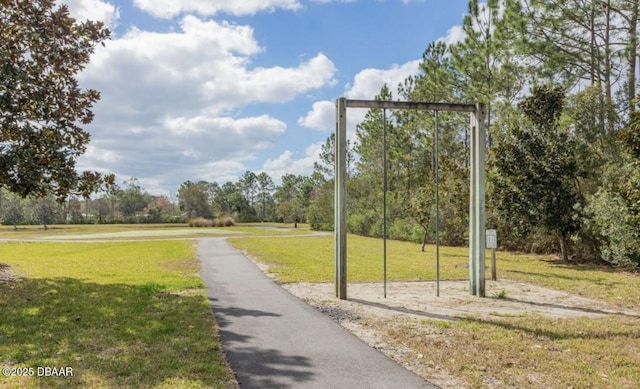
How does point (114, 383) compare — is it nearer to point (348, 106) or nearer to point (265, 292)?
point (265, 292)

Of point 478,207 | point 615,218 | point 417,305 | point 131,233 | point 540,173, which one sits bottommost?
point 131,233

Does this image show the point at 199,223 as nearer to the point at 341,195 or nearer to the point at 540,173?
the point at 540,173

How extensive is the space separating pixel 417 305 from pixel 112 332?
188 inches

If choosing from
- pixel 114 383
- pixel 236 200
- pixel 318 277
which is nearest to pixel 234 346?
pixel 114 383

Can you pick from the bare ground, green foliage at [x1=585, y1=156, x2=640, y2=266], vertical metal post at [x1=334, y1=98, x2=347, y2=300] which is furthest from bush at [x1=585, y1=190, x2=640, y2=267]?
vertical metal post at [x1=334, y1=98, x2=347, y2=300]

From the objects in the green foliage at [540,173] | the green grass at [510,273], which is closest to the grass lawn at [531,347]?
the green grass at [510,273]

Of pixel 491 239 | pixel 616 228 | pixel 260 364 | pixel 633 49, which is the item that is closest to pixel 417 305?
pixel 491 239

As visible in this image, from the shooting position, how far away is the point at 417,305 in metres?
7.65

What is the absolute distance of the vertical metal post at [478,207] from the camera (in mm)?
8500

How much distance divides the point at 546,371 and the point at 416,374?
1285mm

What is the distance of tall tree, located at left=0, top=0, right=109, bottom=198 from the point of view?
323 inches

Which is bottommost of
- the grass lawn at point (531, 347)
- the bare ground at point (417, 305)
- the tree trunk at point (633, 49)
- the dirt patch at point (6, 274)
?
the bare ground at point (417, 305)

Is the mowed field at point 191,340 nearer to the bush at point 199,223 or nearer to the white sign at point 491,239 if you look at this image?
the white sign at point 491,239

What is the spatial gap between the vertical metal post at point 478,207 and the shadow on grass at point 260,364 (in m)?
5.08
